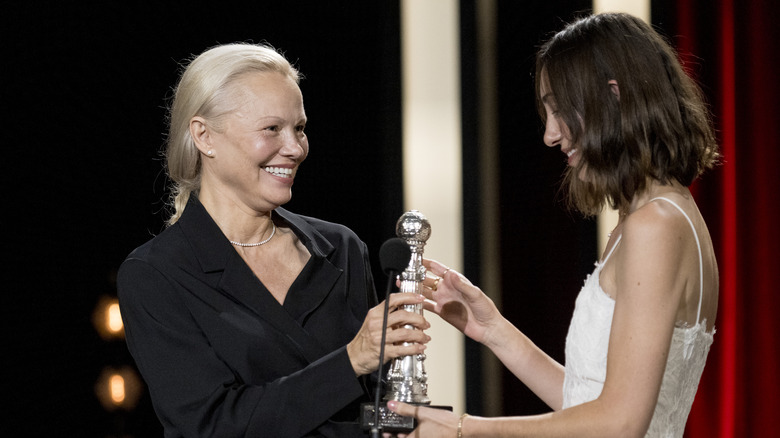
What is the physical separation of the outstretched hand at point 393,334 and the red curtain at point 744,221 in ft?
4.86

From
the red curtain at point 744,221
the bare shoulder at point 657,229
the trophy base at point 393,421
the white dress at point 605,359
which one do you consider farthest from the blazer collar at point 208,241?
the red curtain at point 744,221

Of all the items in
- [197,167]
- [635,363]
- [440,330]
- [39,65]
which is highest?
[39,65]

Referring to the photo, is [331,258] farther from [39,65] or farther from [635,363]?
[39,65]

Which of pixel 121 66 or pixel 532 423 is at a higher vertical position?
pixel 121 66

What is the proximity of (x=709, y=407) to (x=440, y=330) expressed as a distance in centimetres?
84

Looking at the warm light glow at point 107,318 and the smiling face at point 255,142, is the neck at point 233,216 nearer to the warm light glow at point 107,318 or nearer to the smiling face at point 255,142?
the smiling face at point 255,142

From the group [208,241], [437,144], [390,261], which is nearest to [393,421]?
[390,261]

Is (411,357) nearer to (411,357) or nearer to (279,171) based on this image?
(411,357)

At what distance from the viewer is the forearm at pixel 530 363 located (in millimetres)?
1549

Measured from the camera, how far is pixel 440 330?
2.77 meters

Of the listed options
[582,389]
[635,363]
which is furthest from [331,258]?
[635,363]

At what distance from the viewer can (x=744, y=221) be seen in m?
2.45

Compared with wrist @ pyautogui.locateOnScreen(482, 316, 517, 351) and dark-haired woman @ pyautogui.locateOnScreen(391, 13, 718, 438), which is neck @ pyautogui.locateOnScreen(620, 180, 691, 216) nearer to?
dark-haired woman @ pyautogui.locateOnScreen(391, 13, 718, 438)

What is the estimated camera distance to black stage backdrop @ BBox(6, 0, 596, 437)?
2.39 m
